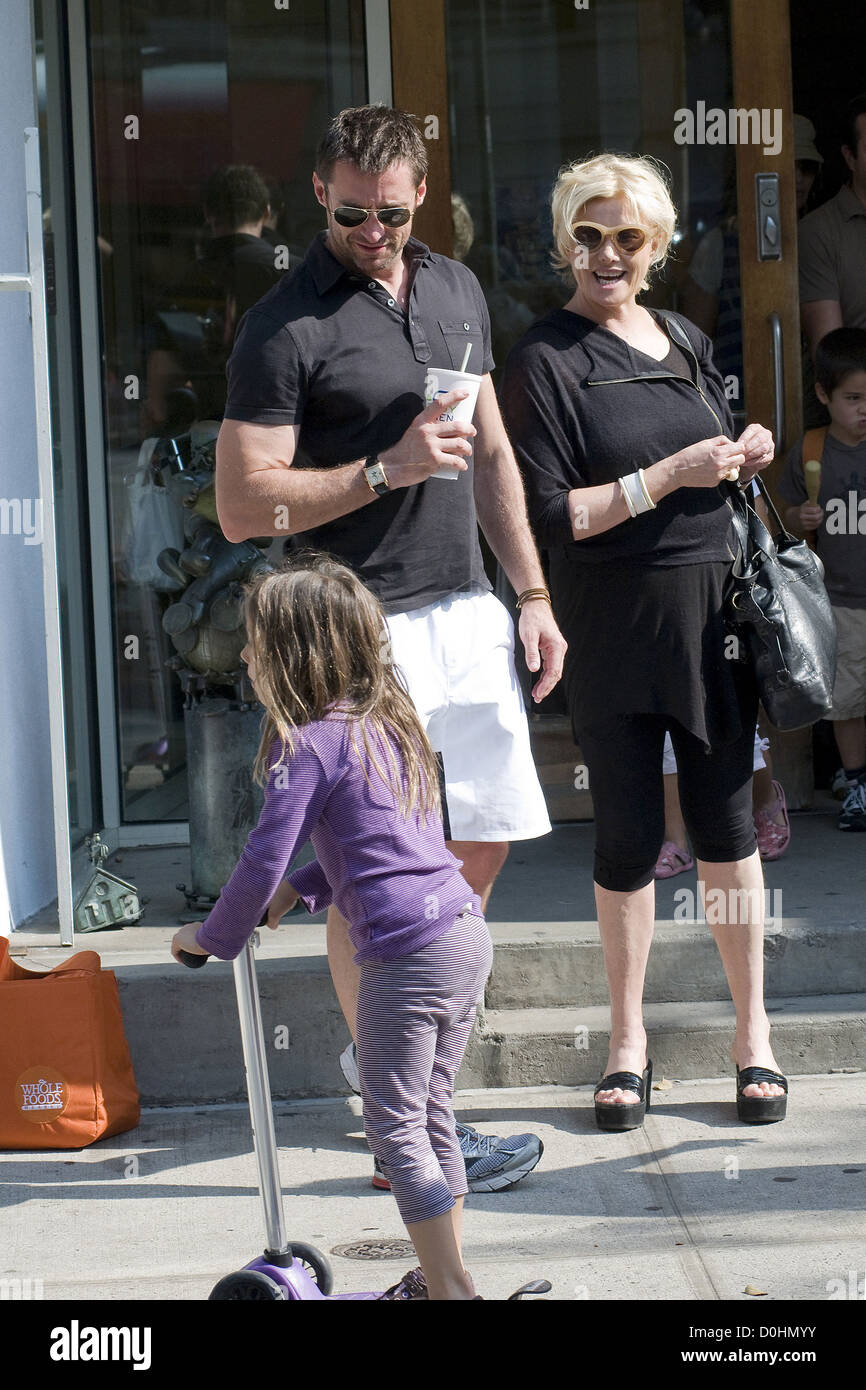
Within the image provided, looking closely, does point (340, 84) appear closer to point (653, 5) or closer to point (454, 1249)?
point (653, 5)

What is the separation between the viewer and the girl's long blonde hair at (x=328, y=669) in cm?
258

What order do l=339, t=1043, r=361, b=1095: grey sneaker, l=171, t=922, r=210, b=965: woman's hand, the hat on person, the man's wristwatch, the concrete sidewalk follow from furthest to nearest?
the hat on person, l=339, t=1043, r=361, b=1095: grey sneaker, the man's wristwatch, the concrete sidewalk, l=171, t=922, r=210, b=965: woman's hand

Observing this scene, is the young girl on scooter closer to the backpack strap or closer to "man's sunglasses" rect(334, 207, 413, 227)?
"man's sunglasses" rect(334, 207, 413, 227)

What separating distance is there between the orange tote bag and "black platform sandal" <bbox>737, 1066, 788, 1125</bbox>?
1467 millimetres

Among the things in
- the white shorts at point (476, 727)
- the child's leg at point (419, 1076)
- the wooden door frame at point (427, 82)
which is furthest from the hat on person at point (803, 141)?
the child's leg at point (419, 1076)

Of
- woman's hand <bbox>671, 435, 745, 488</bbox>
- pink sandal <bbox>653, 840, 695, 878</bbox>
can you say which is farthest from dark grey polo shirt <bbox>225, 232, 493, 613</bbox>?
pink sandal <bbox>653, 840, 695, 878</bbox>

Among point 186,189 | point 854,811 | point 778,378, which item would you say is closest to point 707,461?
point 778,378

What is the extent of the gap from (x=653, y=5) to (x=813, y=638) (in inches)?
113

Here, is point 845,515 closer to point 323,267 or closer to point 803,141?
point 803,141

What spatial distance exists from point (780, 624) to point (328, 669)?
1.27 metres

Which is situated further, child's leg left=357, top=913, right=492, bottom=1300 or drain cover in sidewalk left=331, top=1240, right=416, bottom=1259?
drain cover in sidewalk left=331, top=1240, right=416, bottom=1259

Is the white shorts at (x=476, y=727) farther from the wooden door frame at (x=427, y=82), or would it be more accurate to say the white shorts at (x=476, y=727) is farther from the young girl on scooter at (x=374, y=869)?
the wooden door frame at (x=427, y=82)

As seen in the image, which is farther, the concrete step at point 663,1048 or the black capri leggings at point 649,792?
the concrete step at point 663,1048

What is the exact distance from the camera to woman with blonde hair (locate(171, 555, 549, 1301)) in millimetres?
2514
